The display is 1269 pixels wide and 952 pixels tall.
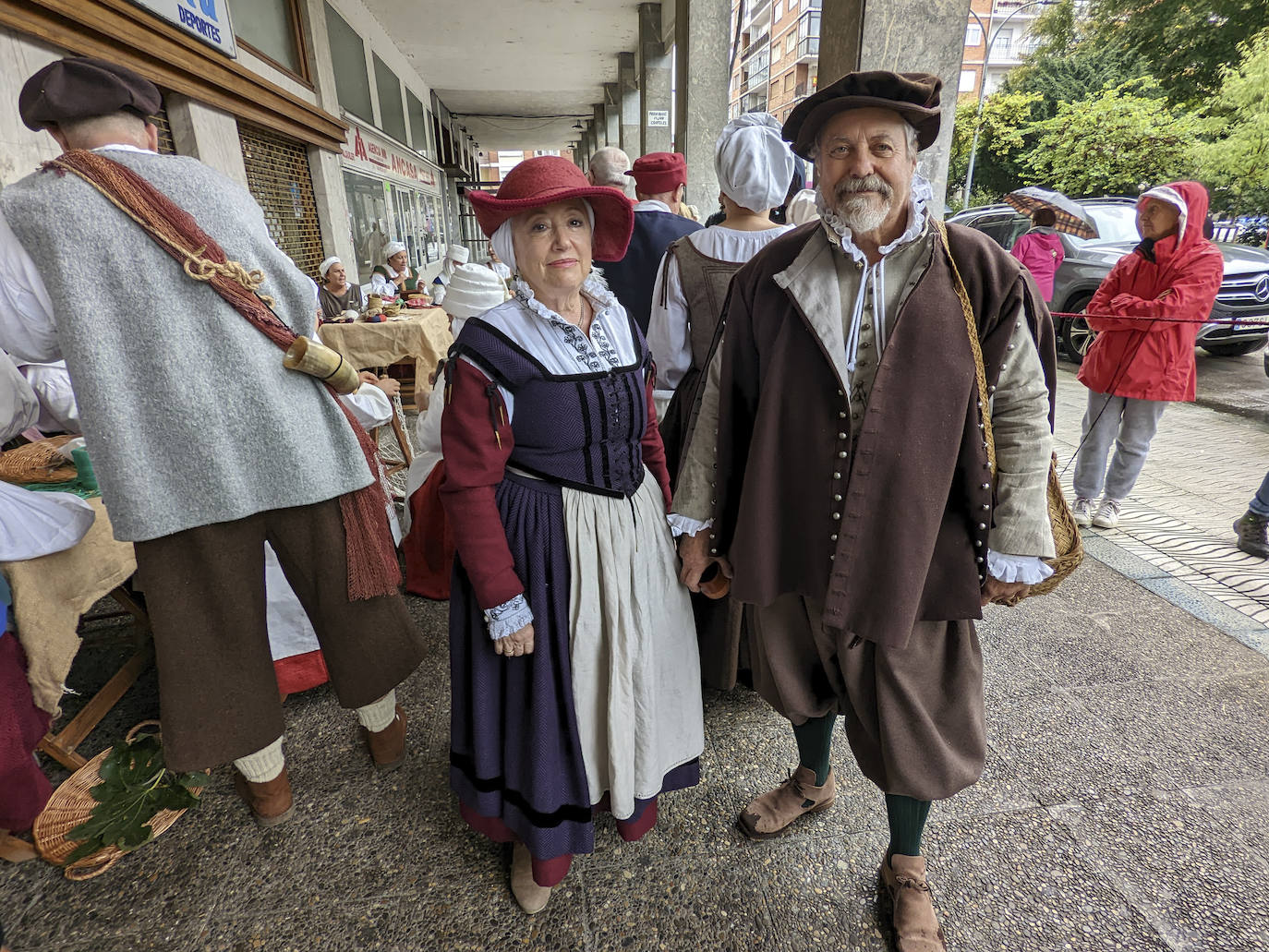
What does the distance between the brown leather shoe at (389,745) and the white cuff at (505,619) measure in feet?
3.07

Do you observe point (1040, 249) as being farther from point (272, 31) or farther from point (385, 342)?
point (272, 31)

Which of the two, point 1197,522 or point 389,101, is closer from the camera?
point 1197,522

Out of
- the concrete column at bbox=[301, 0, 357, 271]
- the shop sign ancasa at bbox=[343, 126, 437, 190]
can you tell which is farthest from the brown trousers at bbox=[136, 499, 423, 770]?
the shop sign ancasa at bbox=[343, 126, 437, 190]

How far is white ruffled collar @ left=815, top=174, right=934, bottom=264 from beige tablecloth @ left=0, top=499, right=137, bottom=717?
6.37 ft

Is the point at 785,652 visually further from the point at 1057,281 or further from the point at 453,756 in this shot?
the point at 1057,281

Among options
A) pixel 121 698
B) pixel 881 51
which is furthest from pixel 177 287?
pixel 881 51

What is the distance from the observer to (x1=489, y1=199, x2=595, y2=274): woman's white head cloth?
5.10 ft

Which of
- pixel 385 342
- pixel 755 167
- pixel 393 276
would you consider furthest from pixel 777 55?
pixel 755 167

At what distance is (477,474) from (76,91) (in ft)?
4.07

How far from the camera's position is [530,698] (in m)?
1.62

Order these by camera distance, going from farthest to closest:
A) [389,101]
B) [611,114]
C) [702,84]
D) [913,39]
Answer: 1. [611,114]
2. [389,101]
3. [702,84]
4. [913,39]

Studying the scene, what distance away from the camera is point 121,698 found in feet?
8.25

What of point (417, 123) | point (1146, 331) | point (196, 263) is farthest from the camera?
point (417, 123)

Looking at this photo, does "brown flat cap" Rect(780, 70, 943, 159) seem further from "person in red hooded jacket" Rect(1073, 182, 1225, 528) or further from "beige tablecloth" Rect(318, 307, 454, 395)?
"beige tablecloth" Rect(318, 307, 454, 395)
